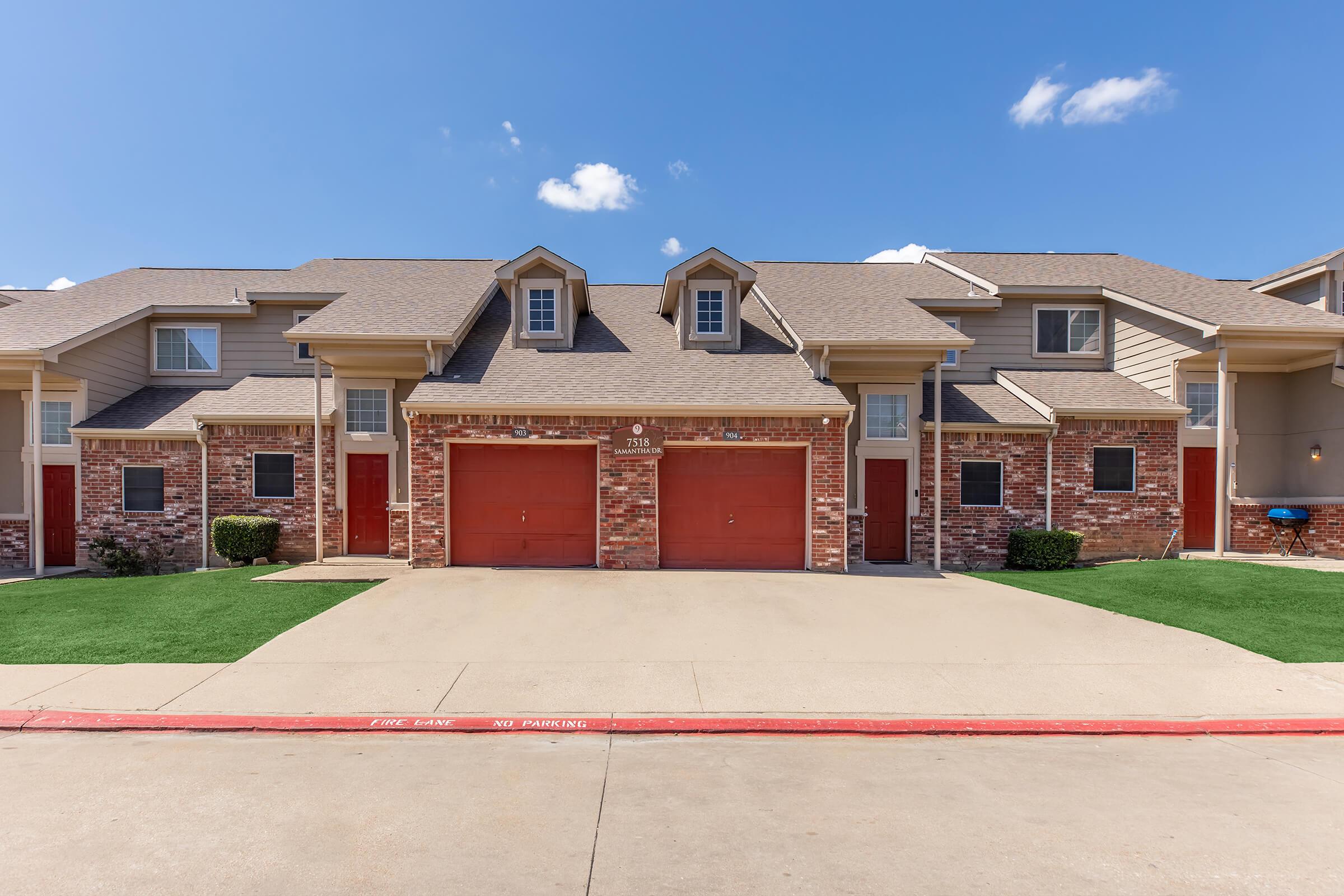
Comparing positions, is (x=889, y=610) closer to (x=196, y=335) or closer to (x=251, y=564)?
(x=251, y=564)

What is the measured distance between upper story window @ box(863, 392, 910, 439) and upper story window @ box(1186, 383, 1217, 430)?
22.3 ft

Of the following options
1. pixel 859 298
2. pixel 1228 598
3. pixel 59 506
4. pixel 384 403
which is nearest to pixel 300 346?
pixel 384 403

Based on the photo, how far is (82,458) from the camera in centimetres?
1482

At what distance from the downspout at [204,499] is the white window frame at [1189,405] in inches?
898

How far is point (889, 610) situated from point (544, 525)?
6800 millimetres

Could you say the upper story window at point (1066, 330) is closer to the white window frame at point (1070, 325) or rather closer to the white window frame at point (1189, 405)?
the white window frame at point (1070, 325)

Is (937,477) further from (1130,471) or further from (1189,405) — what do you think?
(1189,405)

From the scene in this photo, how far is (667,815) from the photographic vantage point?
432 centimetres

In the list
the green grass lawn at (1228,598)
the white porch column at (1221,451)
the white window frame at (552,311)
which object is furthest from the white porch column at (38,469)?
the white porch column at (1221,451)

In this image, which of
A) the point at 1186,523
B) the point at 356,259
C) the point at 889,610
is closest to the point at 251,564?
the point at 356,259

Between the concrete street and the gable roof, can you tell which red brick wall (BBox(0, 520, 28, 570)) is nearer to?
the concrete street

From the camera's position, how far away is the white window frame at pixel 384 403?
1469cm

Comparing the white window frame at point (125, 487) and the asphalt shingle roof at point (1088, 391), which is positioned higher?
the asphalt shingle roof at point (1088, 391)

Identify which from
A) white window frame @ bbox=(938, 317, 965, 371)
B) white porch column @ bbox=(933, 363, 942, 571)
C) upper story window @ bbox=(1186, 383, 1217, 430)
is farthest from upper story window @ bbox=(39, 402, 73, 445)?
upper story window @ bbox=(1186, 383, 1217, 430)
